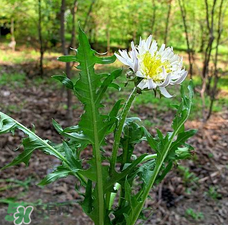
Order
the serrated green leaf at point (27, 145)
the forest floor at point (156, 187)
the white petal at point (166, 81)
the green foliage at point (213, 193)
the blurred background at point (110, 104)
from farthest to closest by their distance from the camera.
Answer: the green foliage at point (213, 193)
the blurred background at point (110, 104)
the forest floor at point (156, 187)
the serrated green leaf at point (27, 145)
the white petal at point (166, 81)

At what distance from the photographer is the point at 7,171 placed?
98.9 inches

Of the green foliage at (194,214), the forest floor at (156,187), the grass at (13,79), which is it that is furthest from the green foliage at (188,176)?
the grass at (13,79)

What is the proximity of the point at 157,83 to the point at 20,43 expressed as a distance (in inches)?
295

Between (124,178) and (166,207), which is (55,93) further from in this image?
(124,178)

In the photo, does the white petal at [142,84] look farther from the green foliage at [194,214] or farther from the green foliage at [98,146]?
the green foliage at [194,214]

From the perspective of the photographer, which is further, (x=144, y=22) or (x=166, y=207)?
(x=144, y=22)

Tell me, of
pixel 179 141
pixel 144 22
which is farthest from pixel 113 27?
pixel 179 141

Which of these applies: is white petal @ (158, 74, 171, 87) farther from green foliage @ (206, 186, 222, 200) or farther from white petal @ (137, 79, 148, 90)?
green foliage @ (206, 186, 222, 200)

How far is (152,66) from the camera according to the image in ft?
2.53

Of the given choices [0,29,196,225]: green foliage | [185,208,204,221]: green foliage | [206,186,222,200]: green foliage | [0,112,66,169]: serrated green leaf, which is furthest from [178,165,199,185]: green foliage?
[0,112,66,169]: serrated green leaf

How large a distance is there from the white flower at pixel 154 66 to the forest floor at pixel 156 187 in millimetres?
1036

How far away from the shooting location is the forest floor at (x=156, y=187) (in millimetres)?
2135

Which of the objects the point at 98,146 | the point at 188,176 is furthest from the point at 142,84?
the point at 188,176

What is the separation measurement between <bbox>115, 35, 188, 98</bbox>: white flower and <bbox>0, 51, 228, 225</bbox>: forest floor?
1.04m
